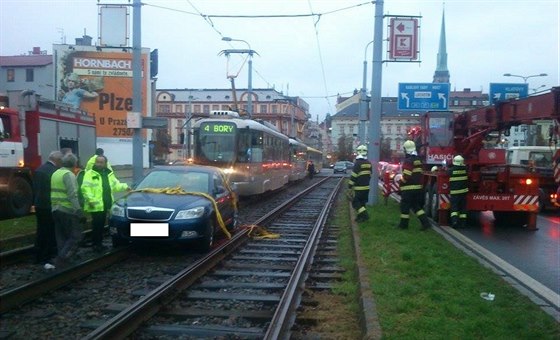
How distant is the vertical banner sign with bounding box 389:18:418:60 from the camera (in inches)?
789

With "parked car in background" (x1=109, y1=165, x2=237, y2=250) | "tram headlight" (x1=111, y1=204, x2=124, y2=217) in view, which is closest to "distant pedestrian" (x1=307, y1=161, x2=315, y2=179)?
"parked car in background" (x1=109, y1=165, x2=237, y2=250)

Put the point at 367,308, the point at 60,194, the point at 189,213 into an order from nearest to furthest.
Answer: the point at 367,308, the point at 60,194, the point at 189,213

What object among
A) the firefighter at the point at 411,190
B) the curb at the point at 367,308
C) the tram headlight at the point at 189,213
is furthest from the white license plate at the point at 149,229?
the firefighter at the point at 411,190

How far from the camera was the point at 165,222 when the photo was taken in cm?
1064

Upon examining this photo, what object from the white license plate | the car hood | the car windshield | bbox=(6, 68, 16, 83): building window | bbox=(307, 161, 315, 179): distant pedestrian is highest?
bbox=(6, 68, 16, 83): building window

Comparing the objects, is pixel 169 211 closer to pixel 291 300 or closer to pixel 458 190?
pixel 291 300

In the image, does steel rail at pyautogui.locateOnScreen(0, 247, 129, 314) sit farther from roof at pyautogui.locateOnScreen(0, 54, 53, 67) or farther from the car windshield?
roof at pyautogui.locateOnScreen(0, 54, 53, 67)

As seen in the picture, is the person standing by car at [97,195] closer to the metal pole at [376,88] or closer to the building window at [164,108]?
the metal pole at [376,88]

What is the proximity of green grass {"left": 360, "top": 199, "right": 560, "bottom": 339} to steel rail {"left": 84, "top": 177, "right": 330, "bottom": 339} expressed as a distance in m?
2.40

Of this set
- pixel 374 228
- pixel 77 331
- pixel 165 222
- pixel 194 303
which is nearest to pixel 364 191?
pixel 374 228

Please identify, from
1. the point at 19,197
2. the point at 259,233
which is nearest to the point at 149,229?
the point at 259,233

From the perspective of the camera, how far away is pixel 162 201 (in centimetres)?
1109

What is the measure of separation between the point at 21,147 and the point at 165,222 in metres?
7.90

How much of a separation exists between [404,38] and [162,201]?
11569 millimetres
